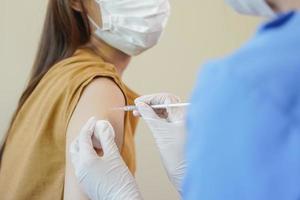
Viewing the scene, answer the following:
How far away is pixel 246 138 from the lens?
47cm

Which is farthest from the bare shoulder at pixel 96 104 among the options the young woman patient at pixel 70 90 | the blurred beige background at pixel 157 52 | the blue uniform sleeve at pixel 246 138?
the blurred beige background at pixel 157 52

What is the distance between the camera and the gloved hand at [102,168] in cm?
105

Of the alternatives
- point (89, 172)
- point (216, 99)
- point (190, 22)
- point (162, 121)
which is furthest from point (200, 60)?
point (216, 99)

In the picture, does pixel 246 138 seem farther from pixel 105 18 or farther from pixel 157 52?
pixel 157 52

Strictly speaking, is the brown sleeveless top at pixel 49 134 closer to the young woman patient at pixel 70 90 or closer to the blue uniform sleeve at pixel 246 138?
the young woman patient at pixel 70 90

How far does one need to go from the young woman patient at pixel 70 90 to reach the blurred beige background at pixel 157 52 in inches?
22.3

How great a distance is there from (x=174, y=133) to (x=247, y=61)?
0.64 meters

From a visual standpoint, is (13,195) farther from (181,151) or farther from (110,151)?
(181,151)

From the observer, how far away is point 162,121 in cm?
112

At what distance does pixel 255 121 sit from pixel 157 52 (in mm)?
1564

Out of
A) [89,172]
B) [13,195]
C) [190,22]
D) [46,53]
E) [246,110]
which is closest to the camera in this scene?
[246,110]

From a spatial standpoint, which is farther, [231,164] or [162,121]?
[162,121]

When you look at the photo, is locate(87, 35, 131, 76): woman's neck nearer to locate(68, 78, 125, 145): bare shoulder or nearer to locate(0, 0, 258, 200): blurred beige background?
locate(68, 78, 125, 145): bare shoulder

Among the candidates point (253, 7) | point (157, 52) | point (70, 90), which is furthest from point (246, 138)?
point (157, 52)
